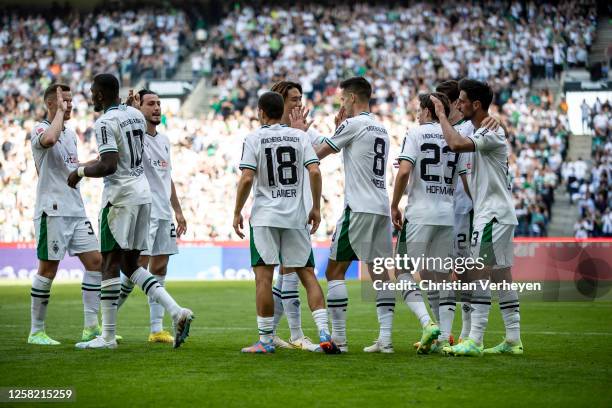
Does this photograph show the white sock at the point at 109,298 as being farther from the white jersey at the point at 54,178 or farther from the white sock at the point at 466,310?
the white sock at the point at 466,310

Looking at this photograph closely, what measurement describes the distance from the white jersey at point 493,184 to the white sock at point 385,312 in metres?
1.13

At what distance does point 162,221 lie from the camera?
11.4 metres

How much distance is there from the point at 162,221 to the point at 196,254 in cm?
1545

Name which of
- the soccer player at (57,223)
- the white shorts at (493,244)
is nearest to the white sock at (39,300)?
the soccer player at (57,223)

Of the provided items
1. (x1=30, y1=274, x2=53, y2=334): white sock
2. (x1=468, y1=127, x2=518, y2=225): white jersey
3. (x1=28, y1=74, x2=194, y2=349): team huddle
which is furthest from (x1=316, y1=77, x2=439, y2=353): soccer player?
(x1=30, y1=274, x2=53, y2=334): white sock

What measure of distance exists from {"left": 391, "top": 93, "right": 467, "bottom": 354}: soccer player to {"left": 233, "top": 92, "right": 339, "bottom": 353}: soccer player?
0.91 meters

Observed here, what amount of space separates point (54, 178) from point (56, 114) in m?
0.76

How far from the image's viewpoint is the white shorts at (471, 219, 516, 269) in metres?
9.21

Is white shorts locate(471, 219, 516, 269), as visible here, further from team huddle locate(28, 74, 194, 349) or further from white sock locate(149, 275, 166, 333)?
white sock locate(149, 275, 166, 333)

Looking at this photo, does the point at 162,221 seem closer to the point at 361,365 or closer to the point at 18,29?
the point at 361,365

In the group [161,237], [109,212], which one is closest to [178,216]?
[161,237]

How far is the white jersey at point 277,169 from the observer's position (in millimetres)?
9336

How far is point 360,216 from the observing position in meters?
9.65

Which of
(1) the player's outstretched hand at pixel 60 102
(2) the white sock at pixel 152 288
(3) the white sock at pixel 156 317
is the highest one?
(1) the player's outstretched hand at pixel 60 102
